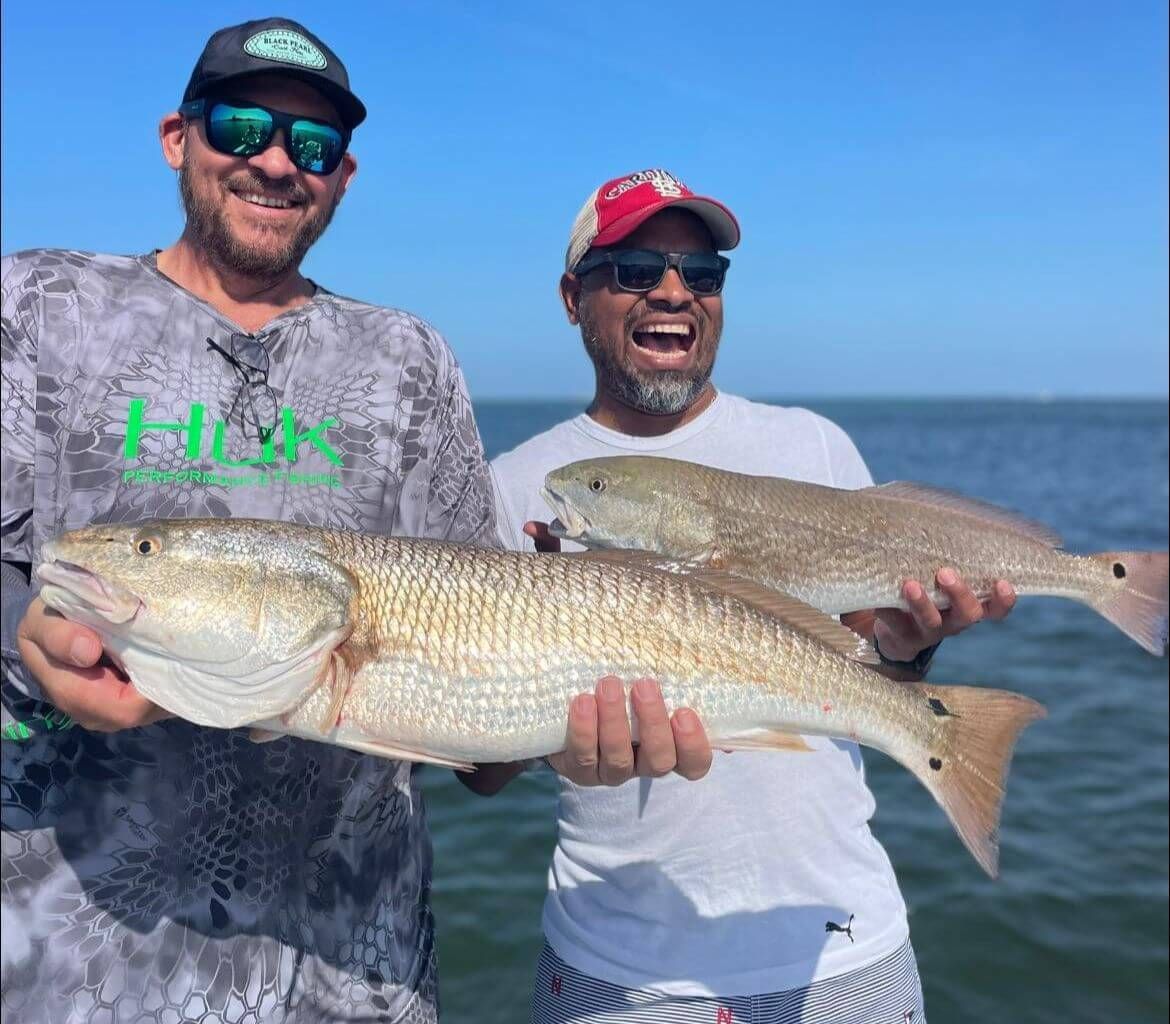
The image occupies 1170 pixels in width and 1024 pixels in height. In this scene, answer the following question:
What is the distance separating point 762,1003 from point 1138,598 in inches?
101

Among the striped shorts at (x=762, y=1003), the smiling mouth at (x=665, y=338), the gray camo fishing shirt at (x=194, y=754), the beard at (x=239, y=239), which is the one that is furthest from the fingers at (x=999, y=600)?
the beard at (x=239, y=239)

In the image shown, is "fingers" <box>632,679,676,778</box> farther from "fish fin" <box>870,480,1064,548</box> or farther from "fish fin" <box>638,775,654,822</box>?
"fish fin" <box>870,480,1064,548</box>

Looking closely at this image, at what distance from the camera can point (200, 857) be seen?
10.2ft

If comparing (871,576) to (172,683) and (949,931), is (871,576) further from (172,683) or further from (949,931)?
(949,931)

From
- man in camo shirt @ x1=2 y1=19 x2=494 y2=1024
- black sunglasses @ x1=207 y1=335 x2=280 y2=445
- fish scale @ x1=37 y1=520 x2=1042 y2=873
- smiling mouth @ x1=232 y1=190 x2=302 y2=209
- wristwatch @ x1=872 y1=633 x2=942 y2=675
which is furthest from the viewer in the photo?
wristwatch @ x1=872 y1=633 x2=942 y2=675

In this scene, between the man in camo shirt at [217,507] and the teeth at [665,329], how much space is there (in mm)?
1090

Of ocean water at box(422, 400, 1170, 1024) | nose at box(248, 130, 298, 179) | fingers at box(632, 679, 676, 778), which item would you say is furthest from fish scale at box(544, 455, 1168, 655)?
nose at box(248, 130, 298, 179)

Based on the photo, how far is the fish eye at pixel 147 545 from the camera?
288 centimetres

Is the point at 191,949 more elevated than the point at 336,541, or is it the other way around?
the point at 336,541

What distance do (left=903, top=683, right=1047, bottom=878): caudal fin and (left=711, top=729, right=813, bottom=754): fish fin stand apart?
1.68 feet

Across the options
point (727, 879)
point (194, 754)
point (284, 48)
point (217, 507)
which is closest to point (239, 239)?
point (284, 48)

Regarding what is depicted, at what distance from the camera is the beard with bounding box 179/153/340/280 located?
3.32 meters

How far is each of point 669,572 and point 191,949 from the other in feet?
6.35

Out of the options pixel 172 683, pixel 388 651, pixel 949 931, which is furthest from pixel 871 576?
pixel 949 931
